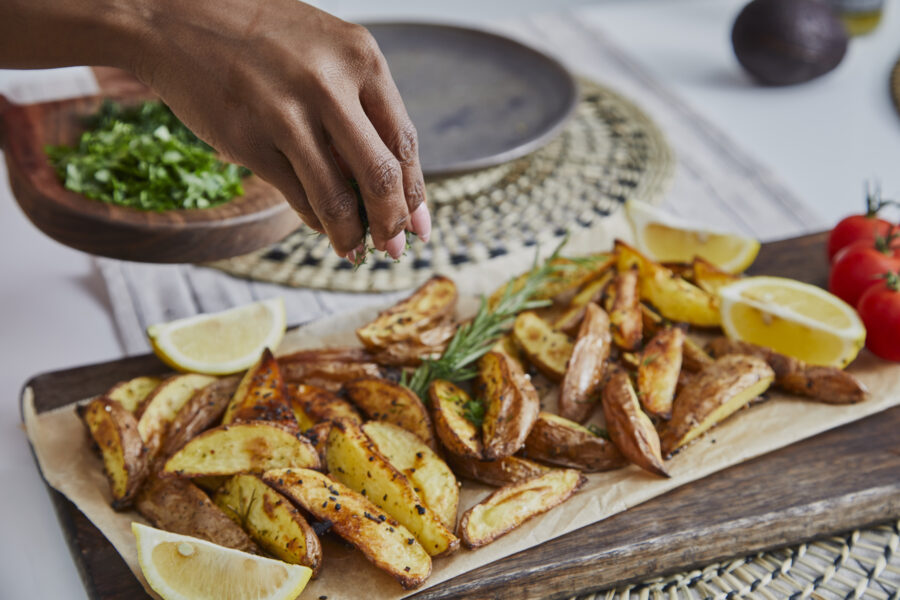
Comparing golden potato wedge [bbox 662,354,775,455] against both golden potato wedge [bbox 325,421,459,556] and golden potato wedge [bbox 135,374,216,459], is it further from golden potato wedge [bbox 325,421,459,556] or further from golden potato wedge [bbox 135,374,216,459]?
golden potato wedge [bbox 135,374,216,459]

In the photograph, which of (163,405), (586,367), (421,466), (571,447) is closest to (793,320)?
(586,367)

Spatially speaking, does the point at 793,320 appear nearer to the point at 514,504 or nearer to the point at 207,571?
the point at 514,504

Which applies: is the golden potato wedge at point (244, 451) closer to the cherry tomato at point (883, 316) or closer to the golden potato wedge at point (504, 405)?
the golden potato wedge at point (504, 405)

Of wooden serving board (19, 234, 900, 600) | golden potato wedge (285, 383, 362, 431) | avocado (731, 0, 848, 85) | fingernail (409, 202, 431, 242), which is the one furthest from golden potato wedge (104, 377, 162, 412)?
avocado (731, 0, 848, 85)

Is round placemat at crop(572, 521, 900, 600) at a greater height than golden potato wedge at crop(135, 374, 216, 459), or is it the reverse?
golden potato wedge at crop(135, 374, 216, 459)

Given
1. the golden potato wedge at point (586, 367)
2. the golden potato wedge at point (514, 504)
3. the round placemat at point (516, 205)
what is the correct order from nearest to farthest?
the golden potato wedge at point (514, 504)
the golden potato wedge at point (586, 367)
the round placemat at point (516, 205)

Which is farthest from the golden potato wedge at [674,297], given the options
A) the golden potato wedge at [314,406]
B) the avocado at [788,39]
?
the avocado at [788,39]

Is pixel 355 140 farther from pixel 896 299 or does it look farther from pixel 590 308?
pixel 896 299
